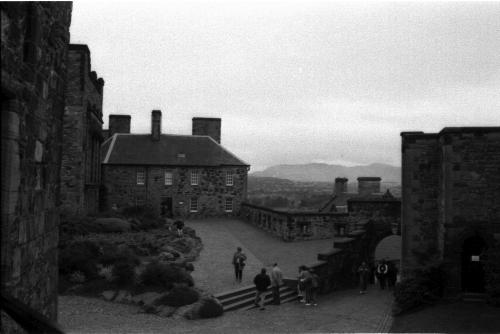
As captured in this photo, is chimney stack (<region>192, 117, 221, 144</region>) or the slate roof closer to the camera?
the slate roof

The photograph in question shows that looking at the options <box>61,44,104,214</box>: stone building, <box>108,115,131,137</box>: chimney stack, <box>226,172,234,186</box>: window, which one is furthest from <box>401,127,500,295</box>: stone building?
<box>108,115,131,137</box>: chimney stack

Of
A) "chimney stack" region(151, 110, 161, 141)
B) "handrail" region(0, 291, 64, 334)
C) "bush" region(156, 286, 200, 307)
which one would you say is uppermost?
"chimney stack" region(151, 110, 161, 141)

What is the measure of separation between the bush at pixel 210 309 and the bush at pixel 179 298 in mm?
454

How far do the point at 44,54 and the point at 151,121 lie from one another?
130 ft

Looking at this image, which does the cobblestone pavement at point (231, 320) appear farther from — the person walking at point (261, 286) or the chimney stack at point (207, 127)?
the chimney stack at point (207, 127)

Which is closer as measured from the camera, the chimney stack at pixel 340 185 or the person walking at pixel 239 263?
the person walking at pixel 239 263

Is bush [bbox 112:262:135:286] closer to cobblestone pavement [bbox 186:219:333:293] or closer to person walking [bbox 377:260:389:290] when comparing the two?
cobblestone pavement [bbox 186:219:333:293]

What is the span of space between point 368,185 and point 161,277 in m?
26.8

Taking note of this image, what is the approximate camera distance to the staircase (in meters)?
14.9

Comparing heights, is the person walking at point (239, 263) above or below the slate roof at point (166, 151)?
below

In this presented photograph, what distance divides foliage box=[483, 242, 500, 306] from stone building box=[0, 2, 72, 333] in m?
13.2

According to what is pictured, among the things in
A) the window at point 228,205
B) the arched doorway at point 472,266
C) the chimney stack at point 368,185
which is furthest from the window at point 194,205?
the arched doorway at point 472,266

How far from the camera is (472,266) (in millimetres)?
16797

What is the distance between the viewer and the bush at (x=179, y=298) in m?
13.9
